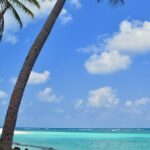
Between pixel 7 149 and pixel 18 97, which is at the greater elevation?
pixel 18 97

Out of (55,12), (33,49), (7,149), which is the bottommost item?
(7,149)

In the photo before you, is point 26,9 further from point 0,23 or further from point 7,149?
point 7,149

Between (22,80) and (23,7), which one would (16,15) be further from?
(22,80)

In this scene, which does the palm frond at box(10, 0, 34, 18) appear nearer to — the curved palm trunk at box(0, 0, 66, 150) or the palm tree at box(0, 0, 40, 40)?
the palm tree at box(0, 0, 40, 40)

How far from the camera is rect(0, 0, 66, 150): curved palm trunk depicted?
1538 cm

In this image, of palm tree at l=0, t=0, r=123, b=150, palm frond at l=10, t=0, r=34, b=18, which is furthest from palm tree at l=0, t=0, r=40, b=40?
palm tree at l=0, t=0, r=123, b=150

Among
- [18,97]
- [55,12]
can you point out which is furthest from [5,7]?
[18,97]

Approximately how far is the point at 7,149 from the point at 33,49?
358cm

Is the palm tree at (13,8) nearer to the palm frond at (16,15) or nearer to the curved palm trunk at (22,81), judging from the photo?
the palm frond at (16,15)

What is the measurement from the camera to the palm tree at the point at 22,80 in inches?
606

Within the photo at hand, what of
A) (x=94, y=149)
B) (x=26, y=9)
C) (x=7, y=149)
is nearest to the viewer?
(x=7, y=149)

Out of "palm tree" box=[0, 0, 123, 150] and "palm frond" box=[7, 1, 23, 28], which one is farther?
"palm frond" box=[7, 1, 23, 28]

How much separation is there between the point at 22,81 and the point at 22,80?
0.17ft

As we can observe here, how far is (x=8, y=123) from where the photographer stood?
1539 centimetres
